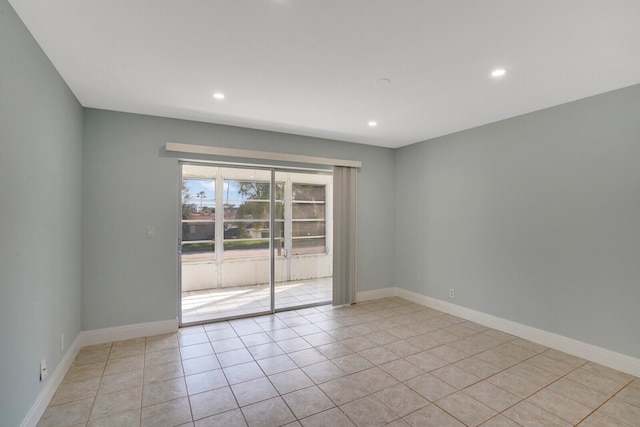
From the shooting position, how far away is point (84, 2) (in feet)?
5.73

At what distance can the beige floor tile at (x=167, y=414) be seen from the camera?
2.16 metres

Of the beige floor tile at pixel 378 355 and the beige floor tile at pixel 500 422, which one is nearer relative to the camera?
the beige floor tile at pixel 500 422

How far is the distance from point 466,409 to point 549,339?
1708 millimetres

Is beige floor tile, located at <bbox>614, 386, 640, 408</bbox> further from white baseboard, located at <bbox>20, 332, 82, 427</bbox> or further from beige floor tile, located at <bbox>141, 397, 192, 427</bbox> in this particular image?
white baseboard, located at <bbox>20, 332, 82, 427</bbox>

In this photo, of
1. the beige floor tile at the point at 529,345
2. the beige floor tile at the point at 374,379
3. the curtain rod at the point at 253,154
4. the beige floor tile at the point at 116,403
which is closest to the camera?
the beige floor tile at the point at 116,403

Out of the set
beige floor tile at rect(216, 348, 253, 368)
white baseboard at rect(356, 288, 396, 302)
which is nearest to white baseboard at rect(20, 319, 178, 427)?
beige floor tile at rect(216, 348, 253, 368)

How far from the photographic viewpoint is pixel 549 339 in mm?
3355

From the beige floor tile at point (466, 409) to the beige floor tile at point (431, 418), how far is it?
57 mm

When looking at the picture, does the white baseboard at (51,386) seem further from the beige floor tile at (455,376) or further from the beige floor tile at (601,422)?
the beige floor tile at (601,422)

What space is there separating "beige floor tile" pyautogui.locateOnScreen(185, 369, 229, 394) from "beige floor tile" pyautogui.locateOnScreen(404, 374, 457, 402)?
5.16 feet

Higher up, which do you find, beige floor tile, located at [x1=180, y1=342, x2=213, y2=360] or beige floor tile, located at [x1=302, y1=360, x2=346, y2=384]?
beige floor tile, located at [x1=180, y1=342, x2=213, y2=360]

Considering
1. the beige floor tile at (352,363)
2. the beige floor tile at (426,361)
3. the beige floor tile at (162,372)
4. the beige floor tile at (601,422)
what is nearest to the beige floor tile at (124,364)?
the beige floor tile at (162,372)

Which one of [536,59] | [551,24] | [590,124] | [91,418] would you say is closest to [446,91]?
[536,59]

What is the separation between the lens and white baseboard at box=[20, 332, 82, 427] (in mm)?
2065
